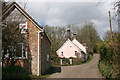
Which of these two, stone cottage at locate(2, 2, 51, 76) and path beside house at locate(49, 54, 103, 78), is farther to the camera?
path beside house at locate(49, 54, 103, 78)

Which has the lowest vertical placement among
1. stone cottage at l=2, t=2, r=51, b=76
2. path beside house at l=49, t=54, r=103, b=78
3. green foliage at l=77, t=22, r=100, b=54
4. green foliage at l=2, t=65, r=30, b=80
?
path beside house at l=49, t=54, r=103, b=78

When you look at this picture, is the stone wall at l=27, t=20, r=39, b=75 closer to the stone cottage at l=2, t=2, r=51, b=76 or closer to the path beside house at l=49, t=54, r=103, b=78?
the stone cottage at l=2, t=2, r=51, b=76

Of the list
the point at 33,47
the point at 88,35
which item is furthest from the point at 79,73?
the point at 88,35

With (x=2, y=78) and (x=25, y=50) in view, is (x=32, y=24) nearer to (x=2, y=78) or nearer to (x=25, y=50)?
(x=25, y=50)

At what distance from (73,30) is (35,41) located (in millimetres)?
39631

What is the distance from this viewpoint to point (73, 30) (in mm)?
53219

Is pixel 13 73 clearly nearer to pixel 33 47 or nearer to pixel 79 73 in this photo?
pixel 33 47

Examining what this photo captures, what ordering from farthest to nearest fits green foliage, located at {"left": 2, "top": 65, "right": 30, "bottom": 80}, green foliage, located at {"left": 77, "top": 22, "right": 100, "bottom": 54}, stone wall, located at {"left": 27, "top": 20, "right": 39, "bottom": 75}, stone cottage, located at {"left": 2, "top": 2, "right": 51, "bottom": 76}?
green foliage, located at {"left": 77, "top": 22, "right": 100, "bottom": 54} < stone wall, located at {"left": 27, "top": 20, "right": 39, "bottom": 75} < stone cottage, located at {"left": 2, "top": 2, "right": 51, "bottom": 76} < green foliage, located at {"left": 2, "top": 65, "right": 30, "bottom": 80}

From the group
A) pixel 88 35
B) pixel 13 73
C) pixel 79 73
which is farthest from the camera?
pixel 88 35

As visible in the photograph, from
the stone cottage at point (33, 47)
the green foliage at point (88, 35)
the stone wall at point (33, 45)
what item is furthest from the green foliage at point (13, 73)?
the green foliage at point (88, 35)

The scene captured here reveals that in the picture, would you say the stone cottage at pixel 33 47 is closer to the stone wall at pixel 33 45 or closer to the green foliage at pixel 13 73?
the stone wall at pixel 33 45

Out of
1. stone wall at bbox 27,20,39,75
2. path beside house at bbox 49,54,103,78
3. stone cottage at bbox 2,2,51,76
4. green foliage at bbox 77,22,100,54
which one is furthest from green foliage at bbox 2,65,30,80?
green foliage at bbox 77,22,100,54

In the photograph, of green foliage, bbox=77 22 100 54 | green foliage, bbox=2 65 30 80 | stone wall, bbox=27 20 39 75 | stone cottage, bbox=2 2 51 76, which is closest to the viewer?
green foliage, bbox=2 65 30 80

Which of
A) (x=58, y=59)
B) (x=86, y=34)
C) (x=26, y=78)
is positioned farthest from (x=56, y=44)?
(x=26, y=78)
